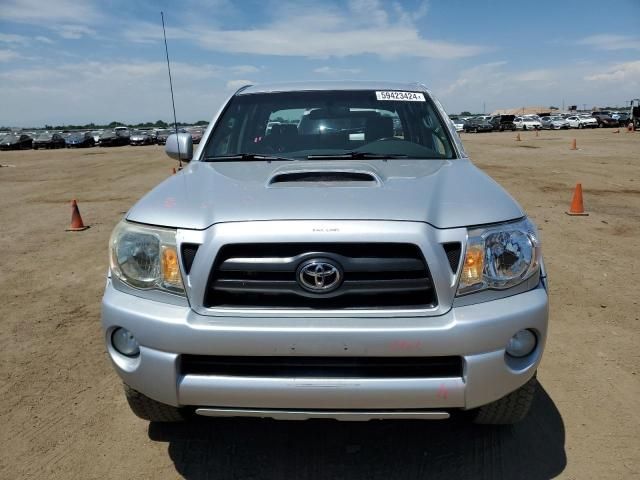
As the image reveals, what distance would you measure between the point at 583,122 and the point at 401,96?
179 ft

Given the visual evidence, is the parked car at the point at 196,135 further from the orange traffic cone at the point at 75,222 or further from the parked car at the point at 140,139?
the parked car at the point at 140,139

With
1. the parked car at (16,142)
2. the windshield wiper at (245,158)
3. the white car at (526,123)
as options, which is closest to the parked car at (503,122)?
the white car at (526,123)

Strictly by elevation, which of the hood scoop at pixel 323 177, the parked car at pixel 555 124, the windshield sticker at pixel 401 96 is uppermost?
the windshield sticker at pixel 401 96

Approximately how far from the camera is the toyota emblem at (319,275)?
2023mm

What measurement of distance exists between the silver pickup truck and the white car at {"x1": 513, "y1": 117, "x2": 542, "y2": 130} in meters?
54.3

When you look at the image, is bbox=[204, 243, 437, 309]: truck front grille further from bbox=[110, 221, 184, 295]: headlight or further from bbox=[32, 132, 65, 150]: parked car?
bbox=[32, 132, 65, 150]: parked car

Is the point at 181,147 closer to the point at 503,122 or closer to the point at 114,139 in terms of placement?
the point at 114,139

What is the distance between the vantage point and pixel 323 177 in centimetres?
263

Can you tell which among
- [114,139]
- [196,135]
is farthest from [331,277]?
[114,139]

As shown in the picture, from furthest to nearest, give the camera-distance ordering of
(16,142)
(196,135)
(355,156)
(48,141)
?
(48,141)
(16,142)
(196,135)
(355,156)

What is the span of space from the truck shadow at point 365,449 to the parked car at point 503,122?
5290cm

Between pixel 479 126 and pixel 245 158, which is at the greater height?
pixel 245 158

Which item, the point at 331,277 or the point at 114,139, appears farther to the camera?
the point at 114,139

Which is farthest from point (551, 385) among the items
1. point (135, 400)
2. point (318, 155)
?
point (135, 400)
